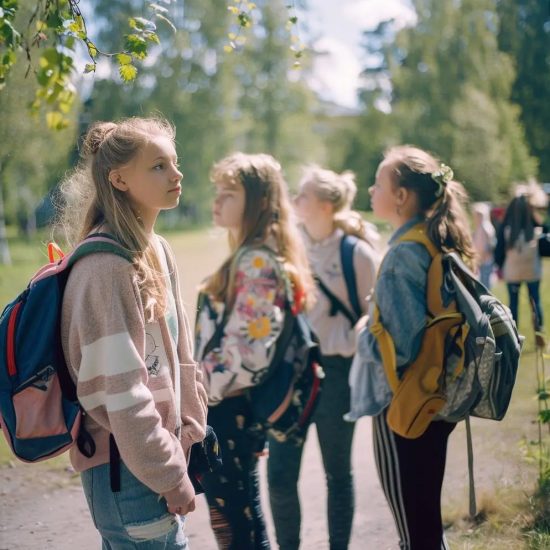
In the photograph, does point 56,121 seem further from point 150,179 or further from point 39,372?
point 39,372

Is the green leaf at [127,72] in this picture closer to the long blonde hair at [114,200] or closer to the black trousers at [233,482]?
the long blonde hair at [114,200]

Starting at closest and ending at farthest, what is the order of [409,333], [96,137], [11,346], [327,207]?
[11,346], [96,137], [409,333], [327,207]

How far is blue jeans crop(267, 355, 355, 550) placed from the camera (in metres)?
3.56

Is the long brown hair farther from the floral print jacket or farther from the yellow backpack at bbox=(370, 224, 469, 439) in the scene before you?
the floral print jacket

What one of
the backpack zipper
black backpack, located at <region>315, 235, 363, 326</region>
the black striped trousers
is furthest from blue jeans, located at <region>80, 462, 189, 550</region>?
black backpack, located at <region>315, 235, 363, 326</region>

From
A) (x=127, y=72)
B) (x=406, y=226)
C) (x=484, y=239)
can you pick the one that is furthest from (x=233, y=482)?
(x=484, y=239)

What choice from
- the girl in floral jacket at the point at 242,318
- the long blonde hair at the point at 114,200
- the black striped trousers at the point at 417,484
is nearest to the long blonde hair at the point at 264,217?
the girl in floral jacket at the point at 242,318

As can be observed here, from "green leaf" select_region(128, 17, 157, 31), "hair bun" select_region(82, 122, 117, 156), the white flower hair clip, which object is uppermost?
"green leaf" select_region(128, 17, 157, 31)

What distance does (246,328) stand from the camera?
3250mm

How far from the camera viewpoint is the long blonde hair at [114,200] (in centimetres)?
219

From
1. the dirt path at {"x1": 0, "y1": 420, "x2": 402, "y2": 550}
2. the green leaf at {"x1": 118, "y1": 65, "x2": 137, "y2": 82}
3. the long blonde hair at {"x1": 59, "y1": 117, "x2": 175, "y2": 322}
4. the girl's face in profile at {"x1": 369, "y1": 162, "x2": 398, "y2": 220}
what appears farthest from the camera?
the dirt path at {"x1": 0, "y1": 420, "x2": 402, "y2": 550}

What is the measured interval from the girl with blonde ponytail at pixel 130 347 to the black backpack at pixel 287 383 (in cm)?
82

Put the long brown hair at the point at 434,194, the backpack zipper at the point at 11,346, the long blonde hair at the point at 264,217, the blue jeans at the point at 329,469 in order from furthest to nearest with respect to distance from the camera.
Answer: the blue jeans at the point at 329,469
the long blonde hair at the point at 264,217
the long brown hair at the point at 434,194
the backpack zipper at the point at 11,346

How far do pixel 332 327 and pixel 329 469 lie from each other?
73cm
